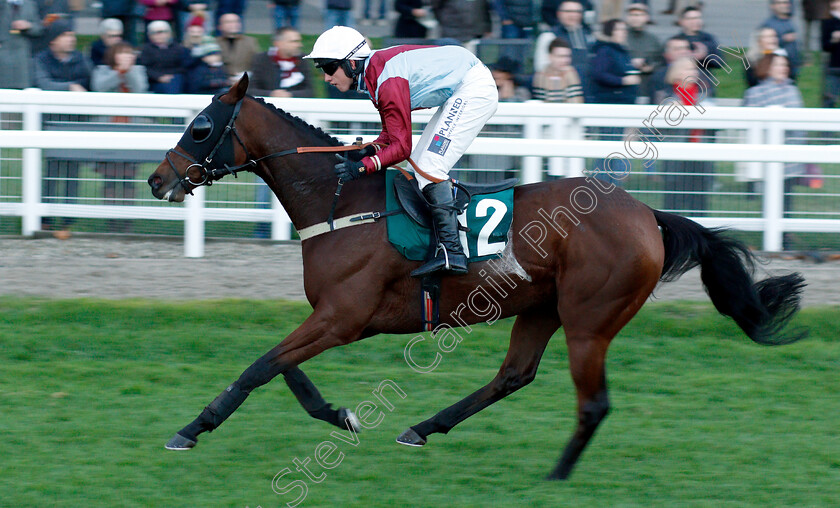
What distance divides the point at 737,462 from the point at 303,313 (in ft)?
8.94

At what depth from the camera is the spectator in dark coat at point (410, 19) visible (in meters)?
9.77

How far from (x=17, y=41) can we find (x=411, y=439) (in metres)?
5.81

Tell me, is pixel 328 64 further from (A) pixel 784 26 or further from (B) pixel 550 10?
(A) pixel 784 26

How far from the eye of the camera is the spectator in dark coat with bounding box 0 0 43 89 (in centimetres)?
867

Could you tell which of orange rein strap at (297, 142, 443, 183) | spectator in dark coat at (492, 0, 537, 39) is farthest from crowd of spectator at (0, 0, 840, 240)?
orange rein strap at (297, 142, 443, 183)

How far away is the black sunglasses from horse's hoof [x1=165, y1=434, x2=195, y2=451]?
5.21 feet

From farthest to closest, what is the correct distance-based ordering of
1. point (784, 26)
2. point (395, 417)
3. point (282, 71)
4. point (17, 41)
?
point (784, 26) → point (17, 41) → point (282, 71) → point (395, 417)

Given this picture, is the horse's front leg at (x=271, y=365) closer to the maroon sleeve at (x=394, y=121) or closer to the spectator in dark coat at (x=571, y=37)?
the maroon sleeve at (x=394, y=121)

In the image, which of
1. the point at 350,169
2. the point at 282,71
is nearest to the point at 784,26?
the point at 282,71

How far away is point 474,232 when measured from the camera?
14.4ft

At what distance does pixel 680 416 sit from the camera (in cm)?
499

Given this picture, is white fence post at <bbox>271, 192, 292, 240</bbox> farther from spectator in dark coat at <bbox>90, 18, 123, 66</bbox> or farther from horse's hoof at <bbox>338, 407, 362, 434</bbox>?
horse's hoof at <bbox>338, 407, 362, 434</bbox>

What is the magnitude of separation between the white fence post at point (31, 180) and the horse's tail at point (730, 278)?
4.82 m

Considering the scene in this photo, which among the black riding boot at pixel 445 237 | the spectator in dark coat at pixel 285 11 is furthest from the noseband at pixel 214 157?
the spectator in dark coat at pixel 285 11
